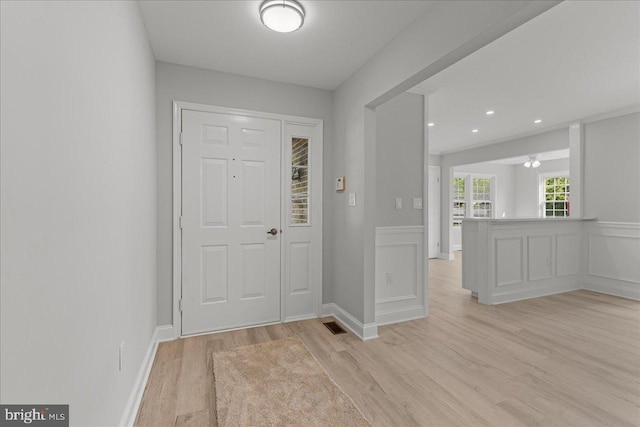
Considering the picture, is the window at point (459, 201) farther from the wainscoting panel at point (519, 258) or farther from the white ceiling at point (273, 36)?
the white ceiling at point (273, 36)

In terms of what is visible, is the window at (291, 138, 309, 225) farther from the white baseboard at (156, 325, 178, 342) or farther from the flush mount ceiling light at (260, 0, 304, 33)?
the white baseboard at (156, 325, 178, 342)

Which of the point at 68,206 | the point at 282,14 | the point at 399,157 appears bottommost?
the point at 68,206

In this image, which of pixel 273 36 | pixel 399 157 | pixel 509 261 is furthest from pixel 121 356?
pixel 509 261

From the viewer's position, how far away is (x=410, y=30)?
2.16 m

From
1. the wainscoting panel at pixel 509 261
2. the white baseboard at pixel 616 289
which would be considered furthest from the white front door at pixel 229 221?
the white baseboard at pixel 616 289

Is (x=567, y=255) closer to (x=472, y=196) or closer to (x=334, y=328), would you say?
(x=472, y=196)

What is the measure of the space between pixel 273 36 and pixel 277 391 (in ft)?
8.48

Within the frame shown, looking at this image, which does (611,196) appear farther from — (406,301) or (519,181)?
(519,181)

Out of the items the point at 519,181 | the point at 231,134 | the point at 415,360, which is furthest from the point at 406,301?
the point at 519,181

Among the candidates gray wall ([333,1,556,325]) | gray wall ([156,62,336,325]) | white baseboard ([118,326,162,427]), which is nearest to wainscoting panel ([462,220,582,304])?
gray wall ([333,1,556,325])

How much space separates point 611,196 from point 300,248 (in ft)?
15.5

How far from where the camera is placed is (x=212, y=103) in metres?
2.85

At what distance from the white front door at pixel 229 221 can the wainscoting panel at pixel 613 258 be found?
15.8 ft

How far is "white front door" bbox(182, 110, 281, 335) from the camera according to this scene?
278 centimetres
